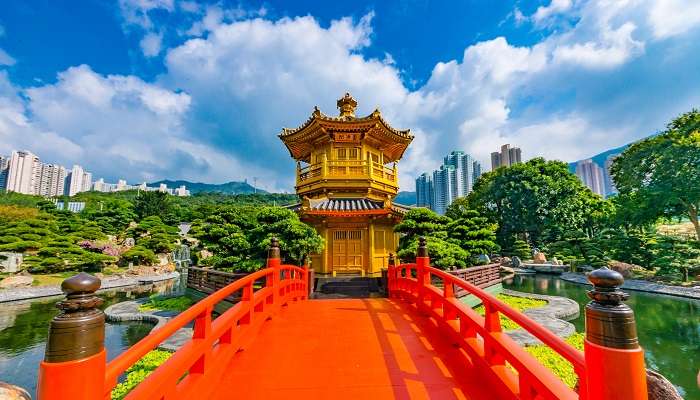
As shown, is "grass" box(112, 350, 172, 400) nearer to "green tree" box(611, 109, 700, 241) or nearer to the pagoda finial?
the pagoda finial

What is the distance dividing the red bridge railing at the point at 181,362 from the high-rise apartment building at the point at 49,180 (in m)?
119

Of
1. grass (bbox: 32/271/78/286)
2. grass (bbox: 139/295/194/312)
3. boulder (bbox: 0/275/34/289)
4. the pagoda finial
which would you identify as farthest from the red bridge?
grass (bbox: 32/271/78/286)

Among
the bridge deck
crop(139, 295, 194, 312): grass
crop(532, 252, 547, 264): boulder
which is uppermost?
the bridge deck

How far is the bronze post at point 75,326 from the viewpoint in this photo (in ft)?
4.86

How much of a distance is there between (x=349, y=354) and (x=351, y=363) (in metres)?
0.27

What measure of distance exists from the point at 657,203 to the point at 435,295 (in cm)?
2245

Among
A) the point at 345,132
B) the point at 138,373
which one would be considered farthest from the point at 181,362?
the point at 345,132

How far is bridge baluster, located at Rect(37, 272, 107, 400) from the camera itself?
4.84ft

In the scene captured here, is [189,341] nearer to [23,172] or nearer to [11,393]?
[11,393]

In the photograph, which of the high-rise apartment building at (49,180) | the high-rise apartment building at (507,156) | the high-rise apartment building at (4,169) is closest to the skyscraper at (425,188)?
the high-rise apartment building at (507,156)

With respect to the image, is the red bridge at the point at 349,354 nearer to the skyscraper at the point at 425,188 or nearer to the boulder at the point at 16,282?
the boulder at the point at 16,282

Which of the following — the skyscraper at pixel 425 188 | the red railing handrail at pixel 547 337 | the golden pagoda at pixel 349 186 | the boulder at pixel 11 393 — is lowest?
the boulder at pixel 11 393

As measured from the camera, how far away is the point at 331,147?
15.6 metres

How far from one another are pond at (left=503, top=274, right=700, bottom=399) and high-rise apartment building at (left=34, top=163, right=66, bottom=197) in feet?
401
